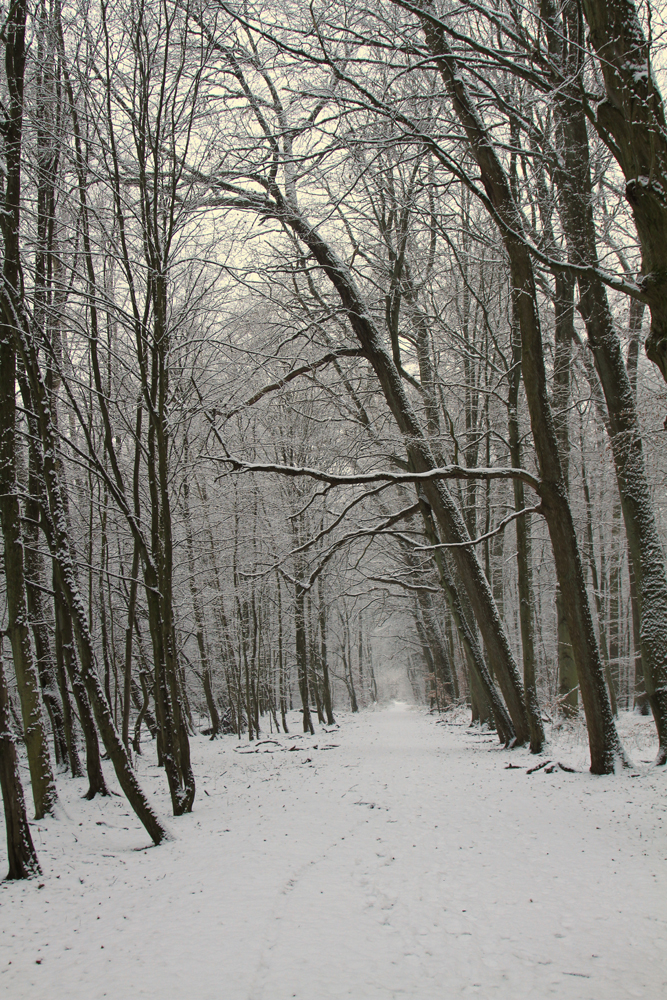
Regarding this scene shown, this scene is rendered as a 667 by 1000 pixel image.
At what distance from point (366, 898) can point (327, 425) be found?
10.2 m

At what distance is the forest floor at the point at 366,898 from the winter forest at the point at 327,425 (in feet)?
0.10

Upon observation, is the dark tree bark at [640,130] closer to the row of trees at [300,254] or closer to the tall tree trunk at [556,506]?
the row of trees at [300,254]

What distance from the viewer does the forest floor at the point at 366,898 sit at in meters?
3.01

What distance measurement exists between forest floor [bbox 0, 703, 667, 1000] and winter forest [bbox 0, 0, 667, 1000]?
0.03m

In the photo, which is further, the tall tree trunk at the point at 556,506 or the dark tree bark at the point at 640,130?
the tall tree trunk at the point at 556,506

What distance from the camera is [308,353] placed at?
10508mm

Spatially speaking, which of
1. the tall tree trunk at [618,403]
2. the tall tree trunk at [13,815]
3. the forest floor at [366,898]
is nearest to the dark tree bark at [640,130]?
the tall tree trunk at [618,403]

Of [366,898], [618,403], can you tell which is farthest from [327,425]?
[366,898]

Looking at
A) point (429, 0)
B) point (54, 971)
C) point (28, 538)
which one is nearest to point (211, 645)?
point (28, 538)

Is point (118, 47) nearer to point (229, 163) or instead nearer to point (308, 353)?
point (229, 163)

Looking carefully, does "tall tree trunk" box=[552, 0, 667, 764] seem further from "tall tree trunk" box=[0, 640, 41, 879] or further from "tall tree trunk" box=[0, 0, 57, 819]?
"tall tree trunk" box=[0, 640, 41, 879]

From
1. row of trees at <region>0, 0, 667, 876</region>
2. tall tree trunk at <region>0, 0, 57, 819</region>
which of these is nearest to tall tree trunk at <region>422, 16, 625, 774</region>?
row of trees at <region>0, 0, 667, 876</region>

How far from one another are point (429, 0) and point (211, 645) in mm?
17635

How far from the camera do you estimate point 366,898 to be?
4.05 m
